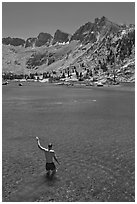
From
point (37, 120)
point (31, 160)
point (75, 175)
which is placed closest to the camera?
point (75, 175)

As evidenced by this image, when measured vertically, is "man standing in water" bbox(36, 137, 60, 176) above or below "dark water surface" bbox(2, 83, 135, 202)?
above

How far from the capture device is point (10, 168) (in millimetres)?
31031

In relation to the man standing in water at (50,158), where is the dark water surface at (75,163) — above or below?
below

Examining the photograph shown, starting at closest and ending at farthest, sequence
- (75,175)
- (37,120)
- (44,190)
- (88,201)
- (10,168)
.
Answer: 1. (88,201)
2. (44,190)
3. (75,175)
4. (10,168)
5. (37,120)

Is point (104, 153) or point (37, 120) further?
point (37, 120)

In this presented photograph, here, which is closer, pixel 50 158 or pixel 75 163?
pixel 50 158

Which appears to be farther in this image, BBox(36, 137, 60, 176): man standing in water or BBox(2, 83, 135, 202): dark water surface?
BBox(36, 137, 60, 176): man standing in water

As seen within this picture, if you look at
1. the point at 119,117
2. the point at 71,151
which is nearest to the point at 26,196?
the point at 71,151

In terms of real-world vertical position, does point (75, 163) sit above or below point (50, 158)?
below

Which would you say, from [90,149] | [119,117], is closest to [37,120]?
[119,117]

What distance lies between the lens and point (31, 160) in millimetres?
34000

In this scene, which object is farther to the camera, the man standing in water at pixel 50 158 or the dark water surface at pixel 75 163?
the man standing in water at pixel 50 158

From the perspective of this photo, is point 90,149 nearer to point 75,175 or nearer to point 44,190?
point 75,175

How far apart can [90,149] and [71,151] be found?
298 cm
